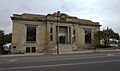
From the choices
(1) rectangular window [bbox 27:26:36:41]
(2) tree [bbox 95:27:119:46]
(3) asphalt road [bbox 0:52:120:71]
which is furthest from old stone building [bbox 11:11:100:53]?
(3) asphalt road [bbox 0:52:120:71]

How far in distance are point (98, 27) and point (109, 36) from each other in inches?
245

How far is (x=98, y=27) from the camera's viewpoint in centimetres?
6631

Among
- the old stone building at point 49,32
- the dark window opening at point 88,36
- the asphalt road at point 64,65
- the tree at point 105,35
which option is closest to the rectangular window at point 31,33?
the old stone building at point 49,32

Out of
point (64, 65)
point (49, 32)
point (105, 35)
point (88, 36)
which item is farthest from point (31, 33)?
point (64, 65)

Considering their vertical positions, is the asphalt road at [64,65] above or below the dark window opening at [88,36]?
below

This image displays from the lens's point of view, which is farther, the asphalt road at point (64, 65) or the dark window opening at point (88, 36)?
the dark window opening at point (88, 36)

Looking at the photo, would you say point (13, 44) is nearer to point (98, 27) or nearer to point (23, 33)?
point (23, 33)

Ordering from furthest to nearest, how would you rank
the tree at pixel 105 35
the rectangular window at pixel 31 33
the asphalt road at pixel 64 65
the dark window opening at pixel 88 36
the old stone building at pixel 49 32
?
1. the dark window opening at pixel 88 36
2. the tree at pixel 105 35
3. the rectangular window at pixel 31 33
4. the old stone building at pixel 49 32
5. the asphalt road at pixel 64 65

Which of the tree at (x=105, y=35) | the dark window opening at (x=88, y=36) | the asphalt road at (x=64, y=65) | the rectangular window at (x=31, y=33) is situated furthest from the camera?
the dark window opening at (x=88, y=36)

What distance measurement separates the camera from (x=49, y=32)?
5812 cm

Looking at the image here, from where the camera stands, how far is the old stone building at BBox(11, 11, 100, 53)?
54.9 metres

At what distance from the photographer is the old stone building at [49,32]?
54875mm

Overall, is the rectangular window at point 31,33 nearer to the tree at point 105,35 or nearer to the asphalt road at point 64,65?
the tree at point 105,35

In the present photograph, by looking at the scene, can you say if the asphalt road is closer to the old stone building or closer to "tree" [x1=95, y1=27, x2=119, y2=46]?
the old stone building
